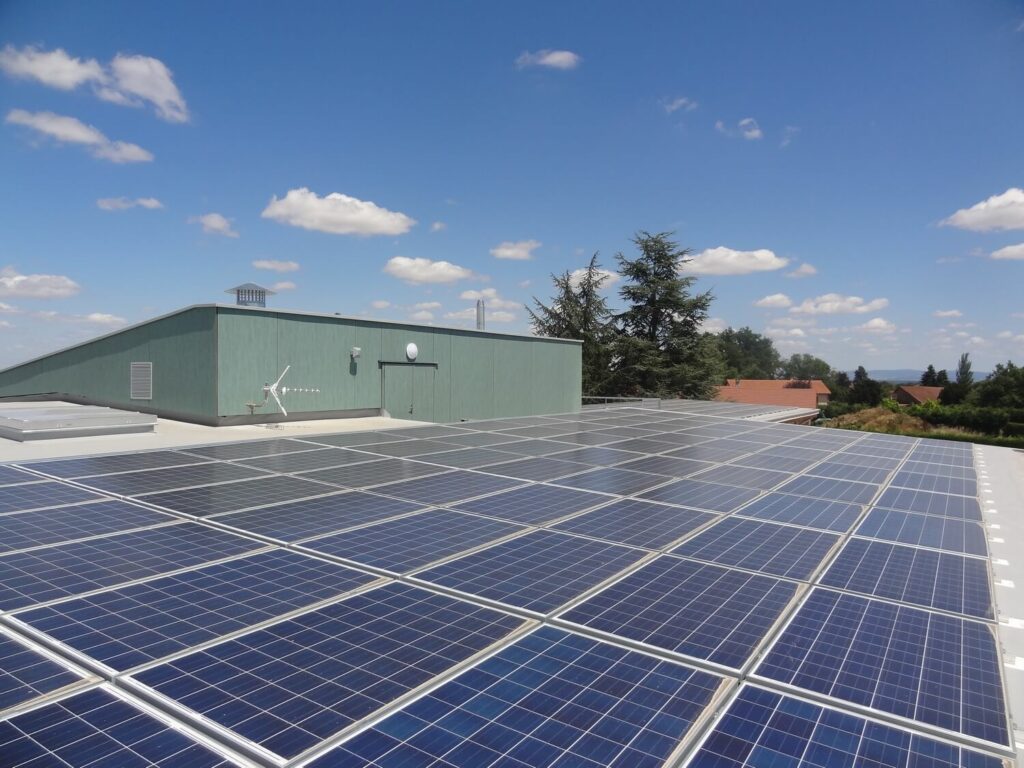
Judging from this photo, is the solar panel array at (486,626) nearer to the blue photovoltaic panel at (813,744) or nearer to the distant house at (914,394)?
the blue photovoltaic panel at (813,744)

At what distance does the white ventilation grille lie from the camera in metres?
18.0

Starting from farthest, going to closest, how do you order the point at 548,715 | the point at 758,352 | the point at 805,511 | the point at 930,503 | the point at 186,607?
1. the point at 758,352
2. the point at 930,503
3. the point at 805,511
4. the point at 186,607
5. the point at 548,715

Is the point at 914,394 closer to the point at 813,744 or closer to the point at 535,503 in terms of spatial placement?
the point at 535,503

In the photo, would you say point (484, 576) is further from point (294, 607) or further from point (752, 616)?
point (752, 616)

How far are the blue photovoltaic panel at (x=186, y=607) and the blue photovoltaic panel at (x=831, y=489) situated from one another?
7233mm

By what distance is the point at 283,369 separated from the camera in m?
17.0

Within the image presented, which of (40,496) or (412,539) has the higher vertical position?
(40,496)

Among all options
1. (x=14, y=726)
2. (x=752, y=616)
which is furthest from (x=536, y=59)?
(x=14, y=726)

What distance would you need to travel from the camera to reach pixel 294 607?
450 cm

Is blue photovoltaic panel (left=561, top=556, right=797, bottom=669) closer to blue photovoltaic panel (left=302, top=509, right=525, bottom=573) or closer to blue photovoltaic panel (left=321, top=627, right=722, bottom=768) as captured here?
blue photovoltaic panel (left=321, top=627, right=722, bottom=768)

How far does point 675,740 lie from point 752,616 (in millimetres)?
1896

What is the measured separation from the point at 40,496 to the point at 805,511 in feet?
33.4

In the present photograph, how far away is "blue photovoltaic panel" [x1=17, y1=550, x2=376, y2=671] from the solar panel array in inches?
1.0

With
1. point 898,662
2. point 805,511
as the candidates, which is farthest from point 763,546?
point 898,662
